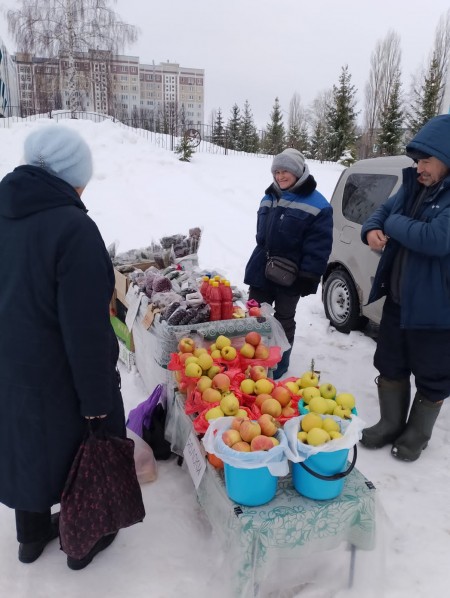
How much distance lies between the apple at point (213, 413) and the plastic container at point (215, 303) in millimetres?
1207

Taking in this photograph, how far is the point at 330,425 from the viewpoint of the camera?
1.93 m

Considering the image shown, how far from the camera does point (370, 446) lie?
10.5ft

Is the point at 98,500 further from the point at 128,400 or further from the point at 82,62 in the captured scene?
the point at 82,62

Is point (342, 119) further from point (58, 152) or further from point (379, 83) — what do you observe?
point (58, 152)

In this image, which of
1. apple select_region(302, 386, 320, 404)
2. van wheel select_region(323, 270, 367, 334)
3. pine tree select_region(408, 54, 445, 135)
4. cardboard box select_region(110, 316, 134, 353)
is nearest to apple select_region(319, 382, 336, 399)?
apple select_region(302, 386, 320, 404)

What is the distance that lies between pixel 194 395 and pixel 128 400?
4.99ft

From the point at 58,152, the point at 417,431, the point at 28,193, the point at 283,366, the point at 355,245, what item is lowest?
the point at 283,366

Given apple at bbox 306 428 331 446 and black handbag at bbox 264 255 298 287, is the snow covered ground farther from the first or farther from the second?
black handbag at bbox 264 255 298 287

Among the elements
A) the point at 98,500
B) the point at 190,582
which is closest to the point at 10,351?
the point at 98,500

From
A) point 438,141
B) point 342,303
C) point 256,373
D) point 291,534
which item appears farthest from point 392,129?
point 291,534

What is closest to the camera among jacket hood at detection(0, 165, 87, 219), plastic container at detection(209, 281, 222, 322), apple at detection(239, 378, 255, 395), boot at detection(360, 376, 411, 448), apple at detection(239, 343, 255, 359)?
jacket hood at detection(0, 165, 87, 219)

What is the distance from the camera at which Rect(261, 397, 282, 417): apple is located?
7.14 ft

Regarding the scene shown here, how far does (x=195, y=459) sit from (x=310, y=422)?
2.45ft

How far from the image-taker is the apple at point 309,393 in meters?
2.23
